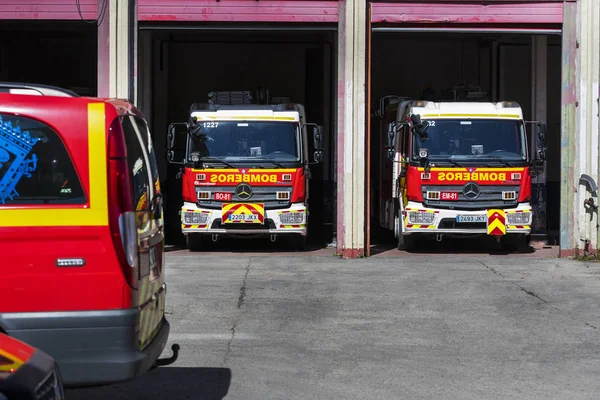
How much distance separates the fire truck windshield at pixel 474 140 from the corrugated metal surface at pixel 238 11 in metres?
2.71

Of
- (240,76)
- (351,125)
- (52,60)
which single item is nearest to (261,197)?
(351,125)

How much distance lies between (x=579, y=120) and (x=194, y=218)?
6795mm

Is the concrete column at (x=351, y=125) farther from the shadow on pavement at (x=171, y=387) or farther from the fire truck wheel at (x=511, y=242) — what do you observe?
the shadow on pavement at (x=171, y=387)

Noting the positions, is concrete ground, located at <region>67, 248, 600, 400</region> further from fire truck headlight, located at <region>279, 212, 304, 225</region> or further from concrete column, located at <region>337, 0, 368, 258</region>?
fire truck headlight, located at <region>279, 212, 304, 225</region>

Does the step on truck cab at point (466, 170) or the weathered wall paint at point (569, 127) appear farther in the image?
the step on truck cab at point (466, 170)

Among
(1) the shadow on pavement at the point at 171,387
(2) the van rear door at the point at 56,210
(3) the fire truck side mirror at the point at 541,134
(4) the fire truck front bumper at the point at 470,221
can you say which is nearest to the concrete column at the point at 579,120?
(3) the fire truck side mirror at the point at 541,134

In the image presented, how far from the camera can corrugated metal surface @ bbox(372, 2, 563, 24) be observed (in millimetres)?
17406

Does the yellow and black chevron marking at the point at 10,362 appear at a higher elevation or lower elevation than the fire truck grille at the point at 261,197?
lower

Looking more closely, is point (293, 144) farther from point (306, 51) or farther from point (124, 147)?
point (124, 147)

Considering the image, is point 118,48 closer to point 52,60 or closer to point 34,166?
point 52,60

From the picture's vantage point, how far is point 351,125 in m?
17.4

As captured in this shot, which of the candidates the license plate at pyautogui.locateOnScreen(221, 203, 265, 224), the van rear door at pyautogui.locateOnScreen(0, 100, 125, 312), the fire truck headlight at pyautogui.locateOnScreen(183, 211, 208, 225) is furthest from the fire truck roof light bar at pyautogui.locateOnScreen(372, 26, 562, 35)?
the van rear door at pyautogui.locateOnScreen(0, 100, 125, 312)

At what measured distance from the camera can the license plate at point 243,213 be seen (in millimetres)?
18047

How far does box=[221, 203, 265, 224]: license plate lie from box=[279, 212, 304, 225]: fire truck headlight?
1.18 feet
